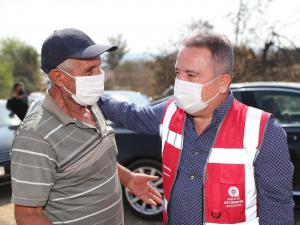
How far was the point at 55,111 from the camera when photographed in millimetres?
1961

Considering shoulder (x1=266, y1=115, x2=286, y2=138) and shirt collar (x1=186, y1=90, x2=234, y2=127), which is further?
shirt collar (x1=186, y1=90, x2=234, y2=127)

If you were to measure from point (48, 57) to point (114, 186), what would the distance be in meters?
0.77

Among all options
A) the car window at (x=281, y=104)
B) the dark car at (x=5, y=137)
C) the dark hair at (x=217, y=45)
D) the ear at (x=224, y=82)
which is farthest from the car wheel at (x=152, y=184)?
the dark hair at (x=217, y=45)

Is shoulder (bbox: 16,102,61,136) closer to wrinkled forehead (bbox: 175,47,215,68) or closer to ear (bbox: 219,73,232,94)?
wrinkled forehead (bbox: 175,47,215,68)

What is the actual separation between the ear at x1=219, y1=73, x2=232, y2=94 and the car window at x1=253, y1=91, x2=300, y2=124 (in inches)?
105

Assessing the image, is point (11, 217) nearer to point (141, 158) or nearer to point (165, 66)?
point (141, 158)

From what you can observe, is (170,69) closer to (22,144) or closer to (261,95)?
(261,95)

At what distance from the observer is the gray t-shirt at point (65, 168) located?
5.85 feet

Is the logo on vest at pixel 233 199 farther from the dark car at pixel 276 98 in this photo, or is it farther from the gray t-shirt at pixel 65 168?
the dark car at pixel 276 98

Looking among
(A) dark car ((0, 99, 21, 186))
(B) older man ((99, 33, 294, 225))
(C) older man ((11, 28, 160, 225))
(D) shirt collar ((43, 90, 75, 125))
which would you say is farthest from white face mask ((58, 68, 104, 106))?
(A) dark car ((0, 99, 21, 186))

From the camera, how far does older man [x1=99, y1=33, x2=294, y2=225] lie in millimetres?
1862

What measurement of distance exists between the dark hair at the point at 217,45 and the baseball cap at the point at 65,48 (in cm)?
46

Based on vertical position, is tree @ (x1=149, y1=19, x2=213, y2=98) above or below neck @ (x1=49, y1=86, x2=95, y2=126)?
below

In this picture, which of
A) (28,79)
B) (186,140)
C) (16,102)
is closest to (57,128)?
(186,140)
